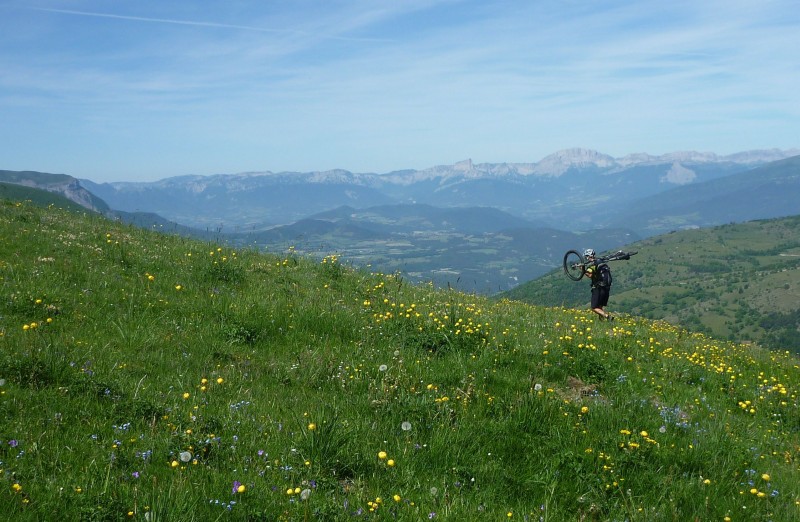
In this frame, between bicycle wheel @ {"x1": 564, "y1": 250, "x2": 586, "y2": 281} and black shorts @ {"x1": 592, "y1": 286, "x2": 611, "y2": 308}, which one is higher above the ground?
bicycle wheel @ {"x1": 564, "y1": 250, "x2": 586, "y2": 281}

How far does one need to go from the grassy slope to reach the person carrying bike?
4599mm

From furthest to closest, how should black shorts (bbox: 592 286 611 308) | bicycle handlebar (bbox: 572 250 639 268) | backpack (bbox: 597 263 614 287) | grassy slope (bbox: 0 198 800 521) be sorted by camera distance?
backpack (bbox: 597 263 614 287) → black shorts (bbox: 592 286 611 308) → bicycle handlebar (bbox: 572 250 639 268) → grassy slope (bbox: 0 198 800 521)

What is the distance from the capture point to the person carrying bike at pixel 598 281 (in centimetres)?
1593

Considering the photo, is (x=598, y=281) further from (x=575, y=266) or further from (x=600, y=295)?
(x=575, y=266)

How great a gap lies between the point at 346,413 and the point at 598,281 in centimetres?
1191

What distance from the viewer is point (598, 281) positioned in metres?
16.1

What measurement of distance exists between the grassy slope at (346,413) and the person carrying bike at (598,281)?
15.1 feet

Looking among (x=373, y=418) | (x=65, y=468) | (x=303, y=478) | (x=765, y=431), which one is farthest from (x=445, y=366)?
(x=65, y=468)

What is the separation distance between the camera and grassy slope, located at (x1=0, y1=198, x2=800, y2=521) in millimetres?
4480

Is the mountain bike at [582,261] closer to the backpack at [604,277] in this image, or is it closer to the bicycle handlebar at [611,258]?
the bicycle handlebar at [611,258]

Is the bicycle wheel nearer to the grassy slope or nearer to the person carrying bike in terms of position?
the person carrying bike

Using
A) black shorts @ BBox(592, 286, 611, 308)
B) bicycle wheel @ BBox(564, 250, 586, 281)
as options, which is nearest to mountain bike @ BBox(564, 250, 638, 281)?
bicycle wheel @ BBox(564, 250, 586, 281)

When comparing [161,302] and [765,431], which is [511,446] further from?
[161,302]

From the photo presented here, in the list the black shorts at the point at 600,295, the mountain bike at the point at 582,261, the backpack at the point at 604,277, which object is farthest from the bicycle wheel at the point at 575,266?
the black shorts at the point at 600,295
